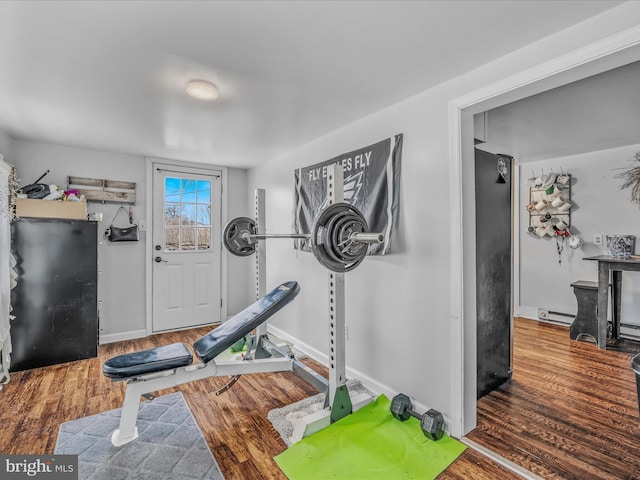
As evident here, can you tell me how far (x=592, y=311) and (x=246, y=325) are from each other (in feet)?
12.6

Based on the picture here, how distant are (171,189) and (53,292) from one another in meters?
1.72

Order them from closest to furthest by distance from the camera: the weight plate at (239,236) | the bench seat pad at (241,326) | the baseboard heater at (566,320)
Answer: the bench seat pad at (241,326)
the weight plate at (239,236)
the baseboard heater at (566,320)

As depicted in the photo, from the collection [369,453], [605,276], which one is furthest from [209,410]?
[605,276]

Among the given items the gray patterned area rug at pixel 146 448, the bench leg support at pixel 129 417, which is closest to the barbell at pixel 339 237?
the gray patterned area rug at pixel 146 448

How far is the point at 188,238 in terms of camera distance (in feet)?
14.4

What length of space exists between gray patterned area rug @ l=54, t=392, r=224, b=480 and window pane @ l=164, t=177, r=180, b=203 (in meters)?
2.63

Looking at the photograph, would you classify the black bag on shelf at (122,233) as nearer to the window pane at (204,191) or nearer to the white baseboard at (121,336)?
the window pane at (204,191)

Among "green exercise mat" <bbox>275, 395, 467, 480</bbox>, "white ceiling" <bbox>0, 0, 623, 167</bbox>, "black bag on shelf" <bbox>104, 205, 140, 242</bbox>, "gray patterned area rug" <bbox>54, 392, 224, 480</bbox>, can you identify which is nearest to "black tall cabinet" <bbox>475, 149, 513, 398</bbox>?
"green exercise mat" <bbox>275, 395, 467, 480</bbox>

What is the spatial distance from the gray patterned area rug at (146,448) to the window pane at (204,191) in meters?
2.80

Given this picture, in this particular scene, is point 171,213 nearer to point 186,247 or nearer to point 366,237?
point 186,247

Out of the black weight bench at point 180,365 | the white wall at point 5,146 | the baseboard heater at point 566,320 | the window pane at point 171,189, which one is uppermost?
the white wall at point 5,146

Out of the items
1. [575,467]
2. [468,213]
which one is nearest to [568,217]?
[468,213]

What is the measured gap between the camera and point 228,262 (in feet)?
15.4

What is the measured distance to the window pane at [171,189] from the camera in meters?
4.24
